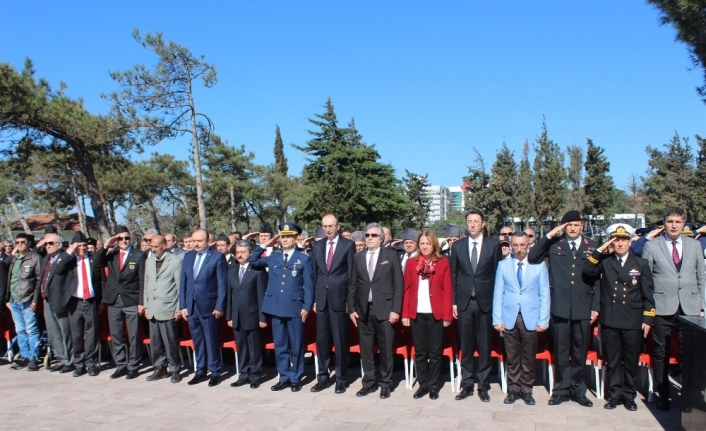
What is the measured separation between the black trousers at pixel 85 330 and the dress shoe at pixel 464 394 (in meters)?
4.69

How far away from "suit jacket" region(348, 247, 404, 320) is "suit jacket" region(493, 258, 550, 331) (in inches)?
41.5

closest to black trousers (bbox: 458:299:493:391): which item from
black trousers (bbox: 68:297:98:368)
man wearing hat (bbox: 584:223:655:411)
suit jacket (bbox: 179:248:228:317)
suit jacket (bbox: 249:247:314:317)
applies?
man wearing hat (bbox: 584:223:655:411)

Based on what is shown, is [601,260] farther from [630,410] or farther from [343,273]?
[343,273]

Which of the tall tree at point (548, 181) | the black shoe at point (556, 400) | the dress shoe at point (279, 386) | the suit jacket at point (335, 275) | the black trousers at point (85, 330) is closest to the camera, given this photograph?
the black shoe at point (556, 400)

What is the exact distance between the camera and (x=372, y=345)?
6305 millimetres

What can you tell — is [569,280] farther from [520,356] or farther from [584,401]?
[584,401]

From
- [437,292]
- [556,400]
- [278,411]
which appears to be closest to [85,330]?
[278,411]

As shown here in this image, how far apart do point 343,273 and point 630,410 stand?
122 inches

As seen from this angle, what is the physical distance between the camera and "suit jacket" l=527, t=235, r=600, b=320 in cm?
561

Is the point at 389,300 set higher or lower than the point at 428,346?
higher

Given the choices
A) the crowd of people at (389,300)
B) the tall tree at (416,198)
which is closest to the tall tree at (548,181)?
the tall tree at (416,198)

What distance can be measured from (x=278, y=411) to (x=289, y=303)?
122cm

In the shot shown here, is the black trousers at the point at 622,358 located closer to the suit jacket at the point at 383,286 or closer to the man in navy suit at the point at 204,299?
the suit jacket at the point at 383,286

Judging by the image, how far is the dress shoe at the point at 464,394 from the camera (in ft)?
19.3
